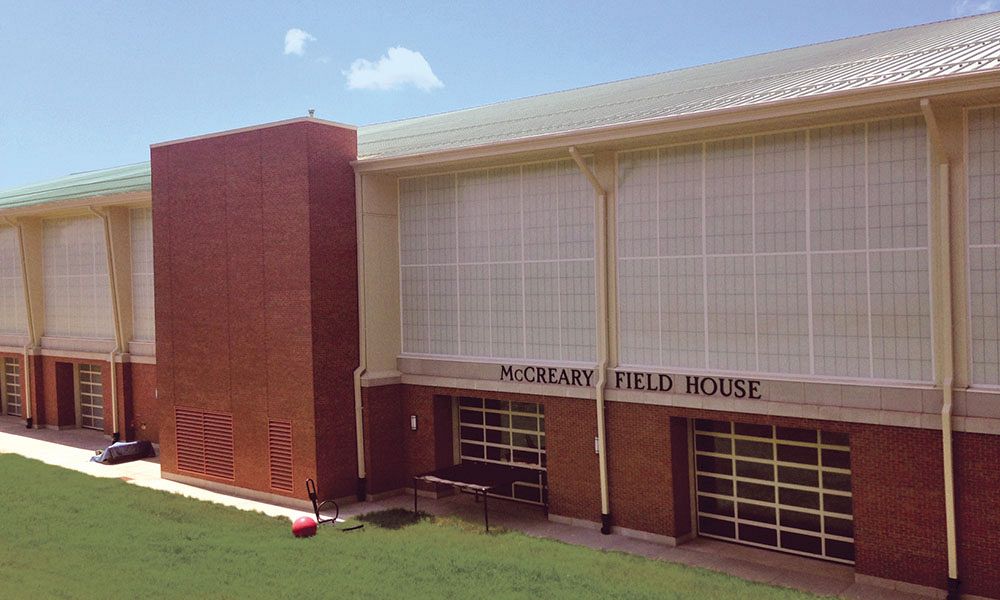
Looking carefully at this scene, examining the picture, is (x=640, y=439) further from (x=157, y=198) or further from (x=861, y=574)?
(x=157, y=198)

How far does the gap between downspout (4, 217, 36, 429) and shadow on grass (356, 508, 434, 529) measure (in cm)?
2092

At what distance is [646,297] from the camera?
59.3 ft

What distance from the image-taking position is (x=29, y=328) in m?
34.2

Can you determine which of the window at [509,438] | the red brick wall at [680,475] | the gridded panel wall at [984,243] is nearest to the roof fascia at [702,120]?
the gridded panel wall at [984,243]

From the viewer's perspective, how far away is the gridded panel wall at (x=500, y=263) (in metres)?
19.2

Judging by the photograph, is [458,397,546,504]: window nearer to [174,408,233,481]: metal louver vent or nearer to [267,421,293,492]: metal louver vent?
[267,421,293,492]: metal louver vent

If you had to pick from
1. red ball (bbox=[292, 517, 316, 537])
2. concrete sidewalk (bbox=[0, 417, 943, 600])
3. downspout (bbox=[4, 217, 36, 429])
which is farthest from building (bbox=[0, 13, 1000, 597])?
downspout (bbox=[4, 217, 36, 429])

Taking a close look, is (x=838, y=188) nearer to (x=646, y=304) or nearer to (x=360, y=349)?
(x=646, y=304)

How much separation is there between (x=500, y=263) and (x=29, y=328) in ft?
75.2

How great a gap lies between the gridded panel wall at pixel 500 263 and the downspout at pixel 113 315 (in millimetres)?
12819

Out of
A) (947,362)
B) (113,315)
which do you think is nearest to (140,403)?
(113,315)

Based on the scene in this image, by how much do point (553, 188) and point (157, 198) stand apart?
11.7 m

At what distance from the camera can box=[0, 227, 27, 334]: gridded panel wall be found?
1387 inches

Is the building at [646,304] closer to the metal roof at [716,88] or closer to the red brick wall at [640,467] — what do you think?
the red brick wall at [640,467]
